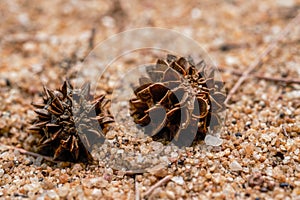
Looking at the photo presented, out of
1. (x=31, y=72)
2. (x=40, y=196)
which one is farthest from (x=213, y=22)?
(x=40, y=196)

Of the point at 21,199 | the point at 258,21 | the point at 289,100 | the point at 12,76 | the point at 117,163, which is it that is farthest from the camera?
the point at 258,21

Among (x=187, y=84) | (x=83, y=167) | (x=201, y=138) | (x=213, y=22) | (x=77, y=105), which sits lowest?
(x=83, y=167)

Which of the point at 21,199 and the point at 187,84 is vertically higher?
the point at 187,84

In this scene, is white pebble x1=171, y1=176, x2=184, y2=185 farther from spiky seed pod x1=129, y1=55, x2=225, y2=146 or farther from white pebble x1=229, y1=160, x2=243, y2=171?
white pebble x1=229, y1=160, x2=243, y2=171

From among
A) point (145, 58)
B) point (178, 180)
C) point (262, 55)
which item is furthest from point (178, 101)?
point (262, 55)

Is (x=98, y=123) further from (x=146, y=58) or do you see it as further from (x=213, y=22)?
(x=213, y=22)

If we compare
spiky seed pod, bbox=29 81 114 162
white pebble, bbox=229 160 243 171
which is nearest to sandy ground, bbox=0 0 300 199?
white pebble, bbox=229 160 243 171

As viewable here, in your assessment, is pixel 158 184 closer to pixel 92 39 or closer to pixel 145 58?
A: pixel 145 58
